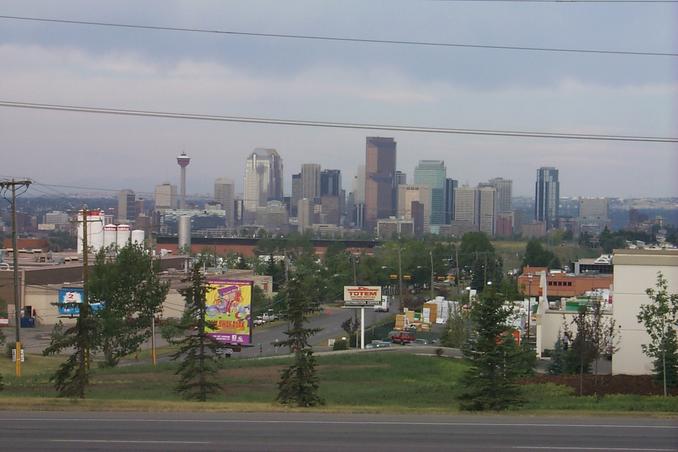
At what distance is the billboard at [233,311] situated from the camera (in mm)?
40125

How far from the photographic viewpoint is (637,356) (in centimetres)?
3080

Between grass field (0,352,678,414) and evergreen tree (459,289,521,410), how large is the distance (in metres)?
0.40

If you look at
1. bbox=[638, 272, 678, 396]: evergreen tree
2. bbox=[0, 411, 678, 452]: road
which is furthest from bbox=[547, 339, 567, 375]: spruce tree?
bbox=[0, 411, 678, 452]: road

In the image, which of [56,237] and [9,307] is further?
[56,237]

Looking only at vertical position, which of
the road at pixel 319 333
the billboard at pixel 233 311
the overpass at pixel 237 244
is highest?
the overpass at pixel 237 244

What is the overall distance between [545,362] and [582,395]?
16623mm

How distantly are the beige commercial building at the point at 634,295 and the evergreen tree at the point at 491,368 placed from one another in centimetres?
1054

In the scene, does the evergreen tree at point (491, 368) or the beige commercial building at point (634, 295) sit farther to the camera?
the beige commercial building at point (634, 295)

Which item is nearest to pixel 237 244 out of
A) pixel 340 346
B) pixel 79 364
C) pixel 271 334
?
pixel 271 334

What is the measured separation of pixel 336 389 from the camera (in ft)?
89.1

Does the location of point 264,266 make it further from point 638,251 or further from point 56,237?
point 56,237

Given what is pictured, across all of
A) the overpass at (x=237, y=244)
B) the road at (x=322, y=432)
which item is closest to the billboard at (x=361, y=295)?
the road at (x=322, y=432)

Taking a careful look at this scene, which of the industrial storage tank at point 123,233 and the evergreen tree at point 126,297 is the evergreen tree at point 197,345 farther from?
the industrial storage tank at point 123,233

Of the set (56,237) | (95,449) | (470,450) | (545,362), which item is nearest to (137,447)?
(95,449)
